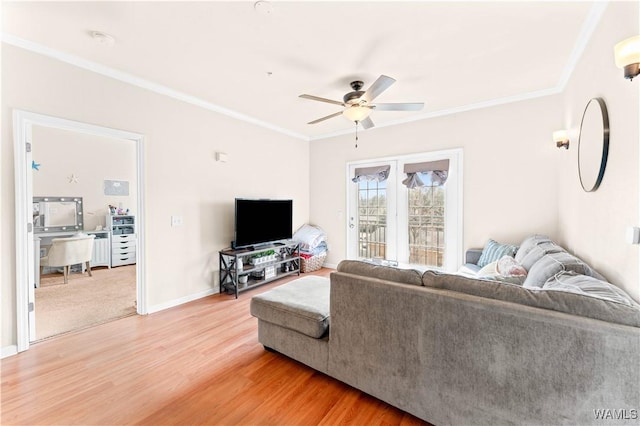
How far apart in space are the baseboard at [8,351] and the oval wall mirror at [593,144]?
16.0 feet

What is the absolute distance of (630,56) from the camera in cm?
131

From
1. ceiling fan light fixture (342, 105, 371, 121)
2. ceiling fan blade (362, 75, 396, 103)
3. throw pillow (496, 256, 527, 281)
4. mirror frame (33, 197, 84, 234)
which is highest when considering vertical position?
ceiling fan blade (362, 75, 396, 103)

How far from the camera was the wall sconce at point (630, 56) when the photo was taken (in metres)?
1.29

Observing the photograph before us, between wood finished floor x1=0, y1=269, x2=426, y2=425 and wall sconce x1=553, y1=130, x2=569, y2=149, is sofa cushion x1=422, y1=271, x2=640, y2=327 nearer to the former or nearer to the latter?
wood finished floor x1=0, y1=269, x2=426, y2=425

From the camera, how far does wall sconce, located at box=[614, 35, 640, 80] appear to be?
1.29 m

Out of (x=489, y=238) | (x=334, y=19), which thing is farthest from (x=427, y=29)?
(x=489, y=238)

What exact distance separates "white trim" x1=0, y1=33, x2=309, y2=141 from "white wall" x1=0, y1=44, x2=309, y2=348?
0.17ft

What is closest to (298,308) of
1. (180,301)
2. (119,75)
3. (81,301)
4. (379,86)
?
(379,86)

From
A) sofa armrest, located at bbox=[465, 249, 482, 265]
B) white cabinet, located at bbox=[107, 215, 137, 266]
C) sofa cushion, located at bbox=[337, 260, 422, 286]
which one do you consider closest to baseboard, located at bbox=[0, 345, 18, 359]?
sofa cushion, located at bbox=[337, 260, 422, 286]

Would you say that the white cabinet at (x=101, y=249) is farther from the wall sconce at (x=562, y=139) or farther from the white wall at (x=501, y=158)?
the wall sconce at (x=562, y=139)

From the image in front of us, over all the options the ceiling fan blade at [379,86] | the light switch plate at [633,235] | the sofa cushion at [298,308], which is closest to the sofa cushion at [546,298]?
the light switch plate at [633,235]

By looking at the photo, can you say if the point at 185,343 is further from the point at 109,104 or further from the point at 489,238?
the point at 489,238

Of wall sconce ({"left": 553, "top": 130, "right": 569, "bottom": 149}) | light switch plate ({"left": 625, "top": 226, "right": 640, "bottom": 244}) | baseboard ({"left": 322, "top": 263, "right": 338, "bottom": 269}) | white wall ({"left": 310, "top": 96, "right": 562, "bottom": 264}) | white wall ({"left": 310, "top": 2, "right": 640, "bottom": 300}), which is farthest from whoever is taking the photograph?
baseboard ({"left": 322, "top": 263, "right": 338, "bottom": 269})

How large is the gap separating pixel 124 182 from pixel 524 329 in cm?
763
